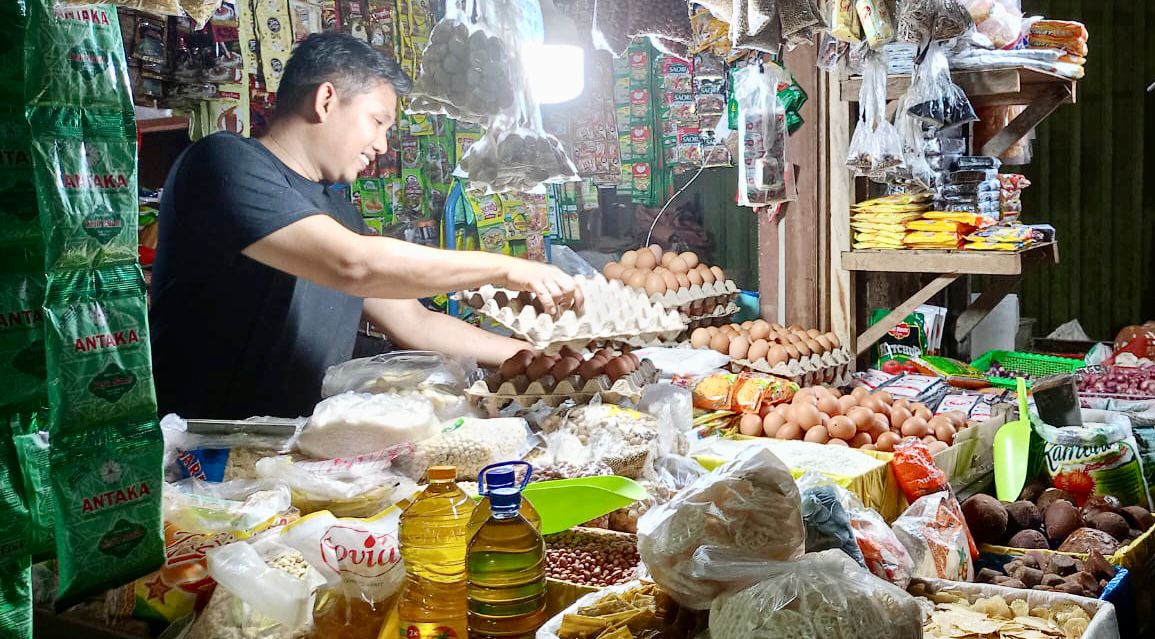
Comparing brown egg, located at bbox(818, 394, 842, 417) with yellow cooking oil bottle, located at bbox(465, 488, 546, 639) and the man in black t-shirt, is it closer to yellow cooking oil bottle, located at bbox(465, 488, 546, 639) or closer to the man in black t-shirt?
the man in black t-shirt

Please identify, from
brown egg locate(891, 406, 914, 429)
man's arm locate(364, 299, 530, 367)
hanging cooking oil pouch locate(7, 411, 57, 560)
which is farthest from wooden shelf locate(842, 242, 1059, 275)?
hanging cooking oil pouch locate(7, 411, 57, 560)

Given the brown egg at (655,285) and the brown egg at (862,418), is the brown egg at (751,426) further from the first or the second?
the brown egg at (655,285)

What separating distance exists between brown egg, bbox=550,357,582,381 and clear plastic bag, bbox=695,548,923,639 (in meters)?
1.13

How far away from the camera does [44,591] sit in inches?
68.3

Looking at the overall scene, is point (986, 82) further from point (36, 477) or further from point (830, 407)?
point (36, 477)

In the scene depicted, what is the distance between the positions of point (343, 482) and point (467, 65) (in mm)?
Result: 891

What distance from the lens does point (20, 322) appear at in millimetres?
1221

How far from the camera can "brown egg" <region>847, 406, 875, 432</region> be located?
2717 mm

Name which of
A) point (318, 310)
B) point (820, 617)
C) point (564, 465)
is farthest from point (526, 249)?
point (820, 617)

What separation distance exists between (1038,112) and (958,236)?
3.12 ft

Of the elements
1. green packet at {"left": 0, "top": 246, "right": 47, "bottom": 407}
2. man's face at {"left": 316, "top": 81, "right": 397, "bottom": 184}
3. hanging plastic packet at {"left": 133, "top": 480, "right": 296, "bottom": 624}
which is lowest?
hanging plastic packet at {"left": 133, "top": 480, "right": 296, "bottom": 624}

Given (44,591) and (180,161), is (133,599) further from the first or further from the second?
(180,161)

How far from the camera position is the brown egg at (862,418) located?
107 inches

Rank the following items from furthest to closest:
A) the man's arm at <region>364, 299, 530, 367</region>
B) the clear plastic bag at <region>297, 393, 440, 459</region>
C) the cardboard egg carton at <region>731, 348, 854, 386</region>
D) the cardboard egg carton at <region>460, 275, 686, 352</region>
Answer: the cardboard egg carton at <region>731, 348, 854, 386</region>, the man's arm at <region>364, 299, 530, 367</region>, the cardboard egg carton at <region>460, 275, 686, 352</region>, the clear plastic bag at <region>297, 393, 440, 459</region>
